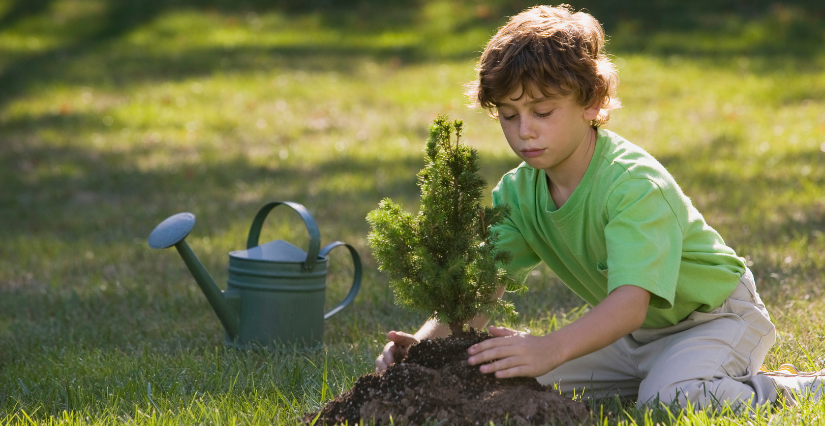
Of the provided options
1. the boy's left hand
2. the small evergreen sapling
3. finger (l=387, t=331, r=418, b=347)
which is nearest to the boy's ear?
the small evergreen sapling

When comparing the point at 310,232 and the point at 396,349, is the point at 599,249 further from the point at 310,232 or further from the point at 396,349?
the point at 310,232

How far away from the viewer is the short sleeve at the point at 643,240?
2.32m

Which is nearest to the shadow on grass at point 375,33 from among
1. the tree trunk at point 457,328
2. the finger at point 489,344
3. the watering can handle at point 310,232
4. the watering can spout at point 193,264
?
the watering can handle at point 310,232

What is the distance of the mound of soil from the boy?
83mm

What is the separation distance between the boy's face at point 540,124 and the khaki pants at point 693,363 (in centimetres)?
80

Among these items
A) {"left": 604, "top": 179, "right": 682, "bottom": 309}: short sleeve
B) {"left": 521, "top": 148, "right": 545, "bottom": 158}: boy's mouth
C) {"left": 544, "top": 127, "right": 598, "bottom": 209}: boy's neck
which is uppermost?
{"left": 521, "top": 148, "right": 545, "bottom": 158}: boy's mouth

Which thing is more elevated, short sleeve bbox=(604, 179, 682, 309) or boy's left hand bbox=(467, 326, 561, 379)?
short sleeve bbox=(604, 179, 682, 309)

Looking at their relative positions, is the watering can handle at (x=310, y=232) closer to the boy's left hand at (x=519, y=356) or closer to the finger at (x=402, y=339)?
the finger at (x=402, y=339)

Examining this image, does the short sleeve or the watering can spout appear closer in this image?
the short sleeve

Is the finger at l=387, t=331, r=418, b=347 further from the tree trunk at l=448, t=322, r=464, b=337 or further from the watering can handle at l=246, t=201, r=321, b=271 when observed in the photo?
the watering can handle at l=246, t=201, r=321, b=271

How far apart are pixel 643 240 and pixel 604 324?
276mm

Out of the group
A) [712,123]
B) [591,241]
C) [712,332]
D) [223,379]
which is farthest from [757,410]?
[712,123]

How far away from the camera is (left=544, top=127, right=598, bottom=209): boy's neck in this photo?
2646 millimetres

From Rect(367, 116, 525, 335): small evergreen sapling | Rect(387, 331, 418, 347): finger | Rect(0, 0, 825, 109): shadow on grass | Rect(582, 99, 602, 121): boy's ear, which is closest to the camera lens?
Rect(367, 116, 525, 335): small evergreen sapling
